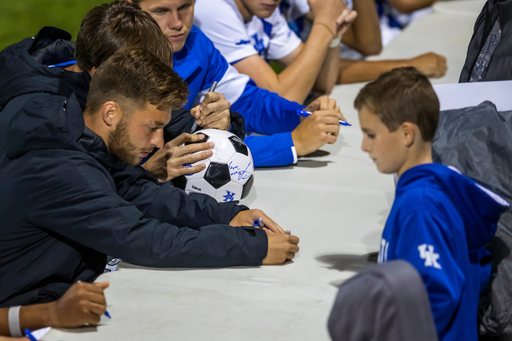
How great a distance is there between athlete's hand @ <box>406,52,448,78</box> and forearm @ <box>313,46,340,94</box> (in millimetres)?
→ 417

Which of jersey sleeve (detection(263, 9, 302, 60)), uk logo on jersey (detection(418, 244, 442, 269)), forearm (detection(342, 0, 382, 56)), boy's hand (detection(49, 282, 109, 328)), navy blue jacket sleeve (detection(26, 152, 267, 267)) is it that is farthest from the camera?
forearm (detection(342, 0, 382, 56))

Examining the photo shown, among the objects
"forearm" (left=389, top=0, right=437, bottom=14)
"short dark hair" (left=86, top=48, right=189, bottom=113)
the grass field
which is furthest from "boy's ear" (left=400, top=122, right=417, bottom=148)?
the grass field

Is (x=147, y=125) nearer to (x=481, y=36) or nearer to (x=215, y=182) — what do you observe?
(x=215, y=182)

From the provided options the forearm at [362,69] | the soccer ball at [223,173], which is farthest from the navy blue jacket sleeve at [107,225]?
the forearm at [362,69]

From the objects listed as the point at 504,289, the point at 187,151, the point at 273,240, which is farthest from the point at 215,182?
the point at 504,289

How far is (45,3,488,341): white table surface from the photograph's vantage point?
1133 millimetres

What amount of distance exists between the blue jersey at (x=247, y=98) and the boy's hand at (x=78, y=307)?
1000 millimetres

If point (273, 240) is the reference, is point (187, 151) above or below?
above

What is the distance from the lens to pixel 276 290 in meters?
1.27

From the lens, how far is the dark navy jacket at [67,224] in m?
1.21

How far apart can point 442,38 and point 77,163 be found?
117 inches

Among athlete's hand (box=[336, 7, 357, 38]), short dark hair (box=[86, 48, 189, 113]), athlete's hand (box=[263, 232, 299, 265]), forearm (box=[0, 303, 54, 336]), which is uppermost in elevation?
short dark hair (box=[86, 48, 189, 113])

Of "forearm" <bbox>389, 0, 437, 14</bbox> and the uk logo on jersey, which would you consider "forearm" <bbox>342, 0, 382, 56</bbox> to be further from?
the uk logo on jersey

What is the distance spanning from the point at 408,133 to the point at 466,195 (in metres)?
0.17
